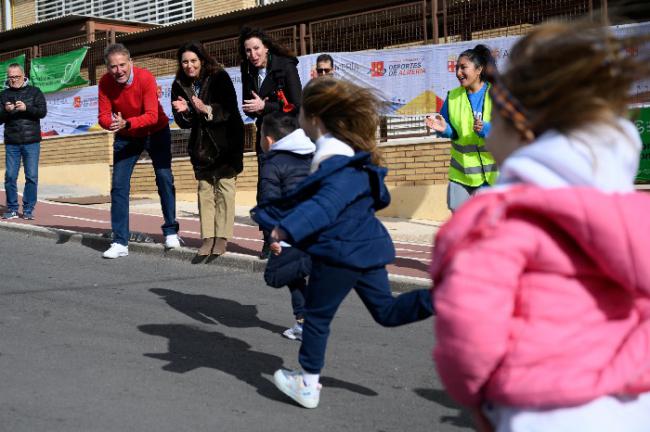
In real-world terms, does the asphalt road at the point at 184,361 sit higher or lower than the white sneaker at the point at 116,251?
lower

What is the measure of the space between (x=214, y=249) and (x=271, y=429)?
4832 mm

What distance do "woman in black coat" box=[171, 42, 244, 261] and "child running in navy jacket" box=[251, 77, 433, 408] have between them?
427 centimetres

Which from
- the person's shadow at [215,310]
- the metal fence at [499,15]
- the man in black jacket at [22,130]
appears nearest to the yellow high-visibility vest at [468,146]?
the person's shadow at [215,310]

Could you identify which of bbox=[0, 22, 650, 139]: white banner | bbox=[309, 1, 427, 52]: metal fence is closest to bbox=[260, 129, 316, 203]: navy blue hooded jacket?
bbox=[0, 22, 650, 139]: white banner

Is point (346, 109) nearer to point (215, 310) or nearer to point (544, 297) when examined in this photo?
point (544, 297)

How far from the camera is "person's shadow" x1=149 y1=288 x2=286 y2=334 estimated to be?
281 inches

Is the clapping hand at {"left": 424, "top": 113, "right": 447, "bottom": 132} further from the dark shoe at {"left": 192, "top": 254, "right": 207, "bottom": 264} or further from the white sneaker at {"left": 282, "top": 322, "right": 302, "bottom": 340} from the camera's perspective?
the dark shoe at {"left": 192, "top": 254, "right": 207, "bottom": 264}

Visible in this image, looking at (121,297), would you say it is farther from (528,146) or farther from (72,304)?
(528,146)

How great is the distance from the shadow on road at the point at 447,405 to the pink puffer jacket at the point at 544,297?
267 cm

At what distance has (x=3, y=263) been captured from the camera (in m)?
9.52

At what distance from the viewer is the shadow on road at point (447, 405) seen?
488 cm

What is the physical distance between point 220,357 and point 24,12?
81.7 feet

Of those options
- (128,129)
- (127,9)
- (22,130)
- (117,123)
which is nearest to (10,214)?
(22,130)

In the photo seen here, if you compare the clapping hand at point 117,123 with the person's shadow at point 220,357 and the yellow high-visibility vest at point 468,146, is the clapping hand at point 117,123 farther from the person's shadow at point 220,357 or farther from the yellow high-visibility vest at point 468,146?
the yellow high-visibility vest at point 468,146
